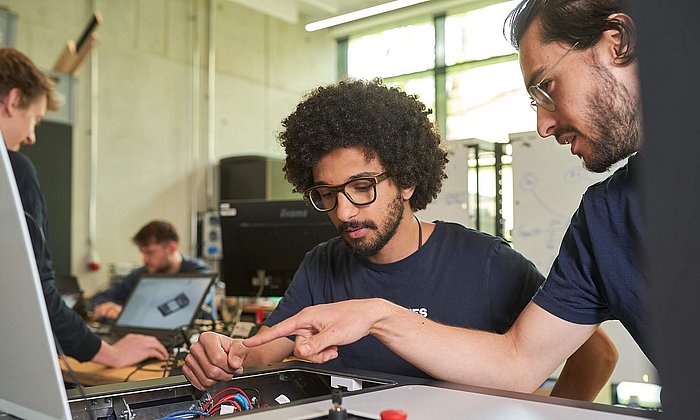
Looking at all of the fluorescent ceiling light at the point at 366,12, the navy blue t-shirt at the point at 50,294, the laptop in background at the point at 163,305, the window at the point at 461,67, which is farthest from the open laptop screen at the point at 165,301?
the window at the point at 461,67

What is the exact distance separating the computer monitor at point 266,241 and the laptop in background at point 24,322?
1.52m

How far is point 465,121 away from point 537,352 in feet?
19.1

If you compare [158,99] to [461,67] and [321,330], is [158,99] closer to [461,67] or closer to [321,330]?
[461,67]

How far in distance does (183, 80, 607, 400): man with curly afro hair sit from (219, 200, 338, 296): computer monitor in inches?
21.7

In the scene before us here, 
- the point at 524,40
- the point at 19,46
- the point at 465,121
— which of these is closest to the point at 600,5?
the point at 524,40

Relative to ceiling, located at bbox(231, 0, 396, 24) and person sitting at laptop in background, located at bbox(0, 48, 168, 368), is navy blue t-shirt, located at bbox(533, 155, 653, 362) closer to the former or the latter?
person sitting at laptop in background, located at bbox(0, 48, 168, 368)

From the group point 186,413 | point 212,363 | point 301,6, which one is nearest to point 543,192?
point 212,363

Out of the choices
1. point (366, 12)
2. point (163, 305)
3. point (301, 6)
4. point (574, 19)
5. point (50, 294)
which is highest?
point (301, 6)

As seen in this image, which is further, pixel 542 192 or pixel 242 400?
pixel 542 192

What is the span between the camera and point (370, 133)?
149cm

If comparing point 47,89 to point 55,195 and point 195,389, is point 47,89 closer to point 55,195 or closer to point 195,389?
point 195,389

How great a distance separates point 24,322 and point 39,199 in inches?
60.4

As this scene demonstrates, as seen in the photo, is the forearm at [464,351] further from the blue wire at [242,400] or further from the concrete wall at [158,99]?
the concrete wall at [158,99]

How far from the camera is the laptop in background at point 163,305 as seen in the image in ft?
7.98
